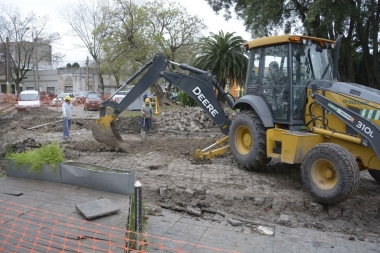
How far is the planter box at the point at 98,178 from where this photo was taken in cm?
669

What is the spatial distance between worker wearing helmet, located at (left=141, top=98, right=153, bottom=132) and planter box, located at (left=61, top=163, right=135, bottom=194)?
7.63 m

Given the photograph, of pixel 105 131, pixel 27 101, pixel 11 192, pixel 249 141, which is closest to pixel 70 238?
pixel 11 192

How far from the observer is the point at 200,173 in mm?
8383

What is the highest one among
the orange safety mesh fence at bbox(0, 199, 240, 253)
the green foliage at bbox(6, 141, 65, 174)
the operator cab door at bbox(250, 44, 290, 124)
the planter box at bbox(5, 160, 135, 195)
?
the operator cab door at bbox(250, 44, 290, 124)

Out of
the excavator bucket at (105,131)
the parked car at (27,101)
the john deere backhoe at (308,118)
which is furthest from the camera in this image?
the parked car at (27,101)

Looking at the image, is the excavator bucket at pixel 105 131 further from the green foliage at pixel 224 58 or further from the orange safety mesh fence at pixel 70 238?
the green foliage at pixel 224 58

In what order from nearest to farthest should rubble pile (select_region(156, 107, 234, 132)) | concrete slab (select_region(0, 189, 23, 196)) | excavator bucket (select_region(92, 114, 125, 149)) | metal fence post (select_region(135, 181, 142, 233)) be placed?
metal fence post (select_region(135, 181, 142, 233))
concrete slab (select_region(0, 189, 23, 196))
excavator bucket (select_region(92, 114, 125, 149))
rubble pile (select_region(156, 107, 234, 132))

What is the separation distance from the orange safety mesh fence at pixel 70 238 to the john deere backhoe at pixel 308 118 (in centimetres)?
Result: 254

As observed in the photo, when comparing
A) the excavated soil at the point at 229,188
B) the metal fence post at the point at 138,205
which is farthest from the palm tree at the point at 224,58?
the metal fence post at the point at 138,205

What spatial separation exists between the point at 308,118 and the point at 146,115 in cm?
888

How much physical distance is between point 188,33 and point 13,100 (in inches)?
649

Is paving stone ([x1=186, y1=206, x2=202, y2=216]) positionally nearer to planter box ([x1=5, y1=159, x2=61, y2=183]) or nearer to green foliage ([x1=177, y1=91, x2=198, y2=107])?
planter box ([x1=5, y1=159, x2=61, y2=183])

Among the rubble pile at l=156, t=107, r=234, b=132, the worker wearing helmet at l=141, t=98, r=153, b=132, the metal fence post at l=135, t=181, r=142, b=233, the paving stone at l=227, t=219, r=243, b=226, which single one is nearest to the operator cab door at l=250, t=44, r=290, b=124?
the paving stone at l=227, t=219, r=243, b=226

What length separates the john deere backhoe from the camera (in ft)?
20.0
